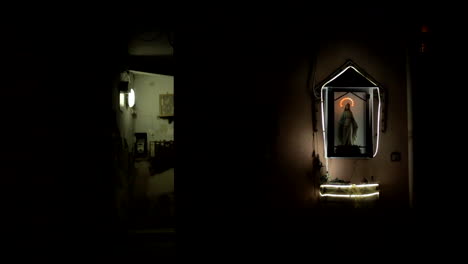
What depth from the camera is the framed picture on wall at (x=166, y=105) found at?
9.23 metres

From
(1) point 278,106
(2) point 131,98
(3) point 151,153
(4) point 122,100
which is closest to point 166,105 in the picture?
(2) point 131,98

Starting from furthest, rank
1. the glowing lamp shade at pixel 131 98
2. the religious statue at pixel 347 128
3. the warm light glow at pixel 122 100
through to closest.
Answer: the glowing lamp shade at pixel 131 98 → the warm light glow at pixel 122 100 → the religious statue at pixel 347 128

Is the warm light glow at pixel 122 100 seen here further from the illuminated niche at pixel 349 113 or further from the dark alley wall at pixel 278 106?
the illuminated niche at pixel 349 113

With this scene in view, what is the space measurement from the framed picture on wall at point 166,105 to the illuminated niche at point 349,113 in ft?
15.1

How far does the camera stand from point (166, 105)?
927 cm

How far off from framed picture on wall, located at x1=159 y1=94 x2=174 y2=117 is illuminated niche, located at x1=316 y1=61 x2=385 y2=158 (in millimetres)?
4605

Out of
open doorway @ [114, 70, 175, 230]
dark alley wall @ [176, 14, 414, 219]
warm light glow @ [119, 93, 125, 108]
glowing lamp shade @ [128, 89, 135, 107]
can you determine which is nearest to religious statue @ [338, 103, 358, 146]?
dark alley wall @ [176, 14, 414, 219]

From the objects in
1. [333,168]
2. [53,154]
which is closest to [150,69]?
[53,154]

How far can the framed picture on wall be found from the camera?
9234mm

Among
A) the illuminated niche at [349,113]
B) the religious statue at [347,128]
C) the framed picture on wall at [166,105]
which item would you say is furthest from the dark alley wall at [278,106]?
the framed picture on wall at [166,105]

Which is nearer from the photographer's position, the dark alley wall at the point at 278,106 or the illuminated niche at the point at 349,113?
the illuminated niche at the point at 349,113

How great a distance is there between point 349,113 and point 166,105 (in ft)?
17.0

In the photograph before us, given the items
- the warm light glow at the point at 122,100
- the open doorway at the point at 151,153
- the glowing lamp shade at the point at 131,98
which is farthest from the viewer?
the open doorway at the point at 151,153

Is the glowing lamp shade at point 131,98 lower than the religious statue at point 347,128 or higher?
higher
